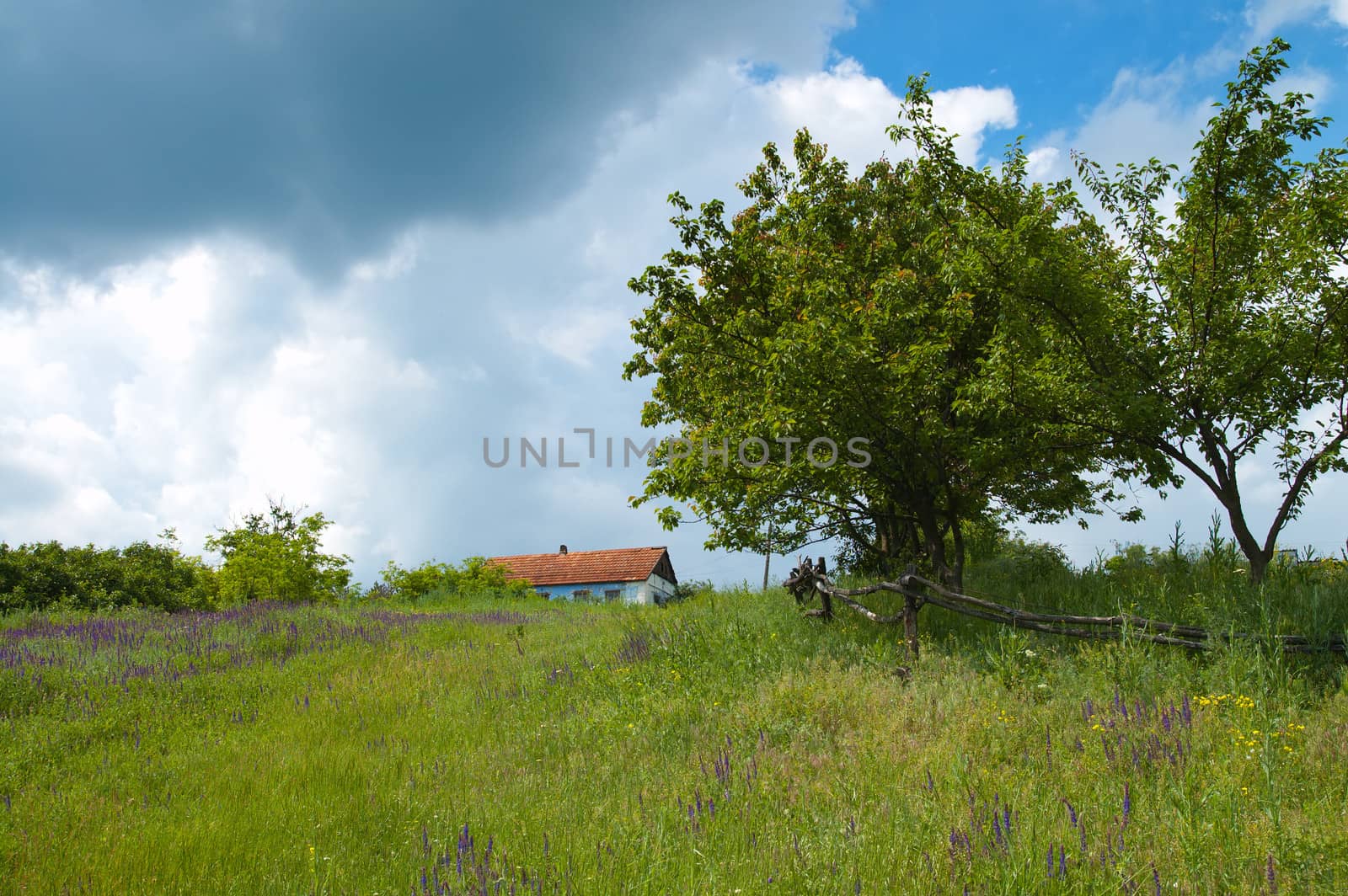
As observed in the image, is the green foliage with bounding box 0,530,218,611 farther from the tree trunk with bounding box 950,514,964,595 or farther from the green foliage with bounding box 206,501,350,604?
the tree trunk with bounding box 950,514,964,595

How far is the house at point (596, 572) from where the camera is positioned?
49.2m

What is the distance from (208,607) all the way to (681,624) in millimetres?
20501

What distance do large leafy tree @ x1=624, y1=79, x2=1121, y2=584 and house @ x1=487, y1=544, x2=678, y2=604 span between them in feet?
113

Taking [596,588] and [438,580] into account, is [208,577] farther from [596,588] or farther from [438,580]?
[596,588]

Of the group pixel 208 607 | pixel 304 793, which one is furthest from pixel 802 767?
pixel 208 607

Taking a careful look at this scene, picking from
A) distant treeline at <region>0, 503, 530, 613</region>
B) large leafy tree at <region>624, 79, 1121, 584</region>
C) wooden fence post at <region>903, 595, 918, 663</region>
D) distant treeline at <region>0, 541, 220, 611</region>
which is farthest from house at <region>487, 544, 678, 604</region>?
wooden fence post at <region>903, 595, 918, 663</region>

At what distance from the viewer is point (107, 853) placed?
5.01 meters

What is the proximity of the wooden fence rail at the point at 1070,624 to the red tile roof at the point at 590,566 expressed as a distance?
3973cm

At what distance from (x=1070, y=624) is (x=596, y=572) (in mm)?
43269

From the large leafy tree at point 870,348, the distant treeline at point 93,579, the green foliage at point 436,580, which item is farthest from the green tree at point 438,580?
the large leafy tree at point 870,348

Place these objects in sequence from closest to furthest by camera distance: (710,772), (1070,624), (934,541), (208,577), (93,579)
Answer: (710,772) → (1070,624) → (934,541) → (93,579) → (208,577)

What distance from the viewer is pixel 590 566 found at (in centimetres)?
5081

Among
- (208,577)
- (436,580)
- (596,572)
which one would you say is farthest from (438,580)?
(596,572)

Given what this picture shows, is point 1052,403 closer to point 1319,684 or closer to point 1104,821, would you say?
point 1319,684
